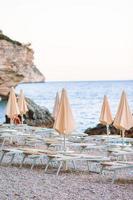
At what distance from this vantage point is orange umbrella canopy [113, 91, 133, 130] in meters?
11.5

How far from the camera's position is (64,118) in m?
10.9

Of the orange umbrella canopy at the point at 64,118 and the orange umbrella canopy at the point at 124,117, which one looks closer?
the orange umbrella canopy at the point at 64,118

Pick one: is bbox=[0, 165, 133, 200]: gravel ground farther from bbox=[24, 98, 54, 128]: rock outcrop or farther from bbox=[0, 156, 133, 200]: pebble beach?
bbox=[24, 98, 54, 128]: rock outcrop

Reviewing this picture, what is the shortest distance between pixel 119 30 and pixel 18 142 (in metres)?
35.3

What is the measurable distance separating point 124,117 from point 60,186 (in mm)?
3732

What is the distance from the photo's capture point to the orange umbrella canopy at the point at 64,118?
10844 mm

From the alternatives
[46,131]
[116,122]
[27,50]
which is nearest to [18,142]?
[46,131]

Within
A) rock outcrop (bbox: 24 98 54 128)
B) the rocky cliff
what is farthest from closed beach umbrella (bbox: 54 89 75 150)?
the rocky cliff

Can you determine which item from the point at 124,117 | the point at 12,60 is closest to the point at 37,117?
the point at 124,117

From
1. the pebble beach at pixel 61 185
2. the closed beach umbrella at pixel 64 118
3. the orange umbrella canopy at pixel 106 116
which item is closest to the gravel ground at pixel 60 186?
the pebble beach at pixel 61 185

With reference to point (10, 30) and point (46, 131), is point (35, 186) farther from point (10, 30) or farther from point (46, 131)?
point (10, 30)

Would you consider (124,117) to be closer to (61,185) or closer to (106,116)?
(106,116)

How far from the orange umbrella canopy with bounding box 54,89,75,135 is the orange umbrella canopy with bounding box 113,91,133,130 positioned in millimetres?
1380

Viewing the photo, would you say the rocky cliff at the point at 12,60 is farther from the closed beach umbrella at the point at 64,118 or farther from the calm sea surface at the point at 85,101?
the closed beach umbrella at the point at 64,118
